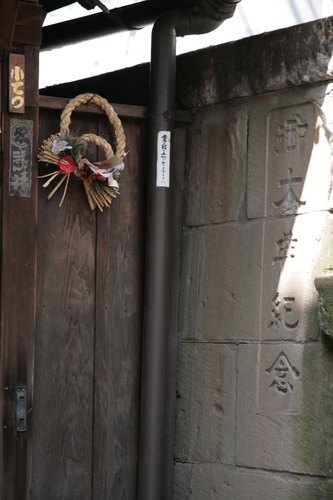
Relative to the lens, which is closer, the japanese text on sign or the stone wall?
the stone wall

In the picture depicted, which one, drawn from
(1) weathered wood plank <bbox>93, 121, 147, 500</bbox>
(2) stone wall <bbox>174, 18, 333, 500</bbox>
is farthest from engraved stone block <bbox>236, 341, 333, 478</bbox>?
(1) weathered wood plank <bbox>93, 121, 147, 500</bbox>

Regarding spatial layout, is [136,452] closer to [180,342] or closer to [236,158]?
[180,342]

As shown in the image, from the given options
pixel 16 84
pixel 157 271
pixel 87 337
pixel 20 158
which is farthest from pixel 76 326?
pixel 16 84

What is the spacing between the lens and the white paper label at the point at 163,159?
3853 mm

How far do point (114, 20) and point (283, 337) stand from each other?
2.24m

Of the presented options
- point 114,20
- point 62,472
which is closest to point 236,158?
point 114,20

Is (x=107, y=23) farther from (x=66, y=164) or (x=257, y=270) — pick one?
(x=257, y=270)

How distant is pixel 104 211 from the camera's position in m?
3.86

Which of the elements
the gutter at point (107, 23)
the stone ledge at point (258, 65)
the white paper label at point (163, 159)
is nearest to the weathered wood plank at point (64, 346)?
the white paper label at point (163, 159)

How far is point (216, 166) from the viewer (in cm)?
388

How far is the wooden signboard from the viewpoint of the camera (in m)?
3.55

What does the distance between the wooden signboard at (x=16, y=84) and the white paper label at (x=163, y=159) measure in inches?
27.4

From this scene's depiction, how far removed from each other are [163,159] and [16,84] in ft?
2.60

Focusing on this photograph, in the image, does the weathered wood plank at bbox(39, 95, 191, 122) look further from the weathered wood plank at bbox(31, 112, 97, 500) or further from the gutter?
the gutter
